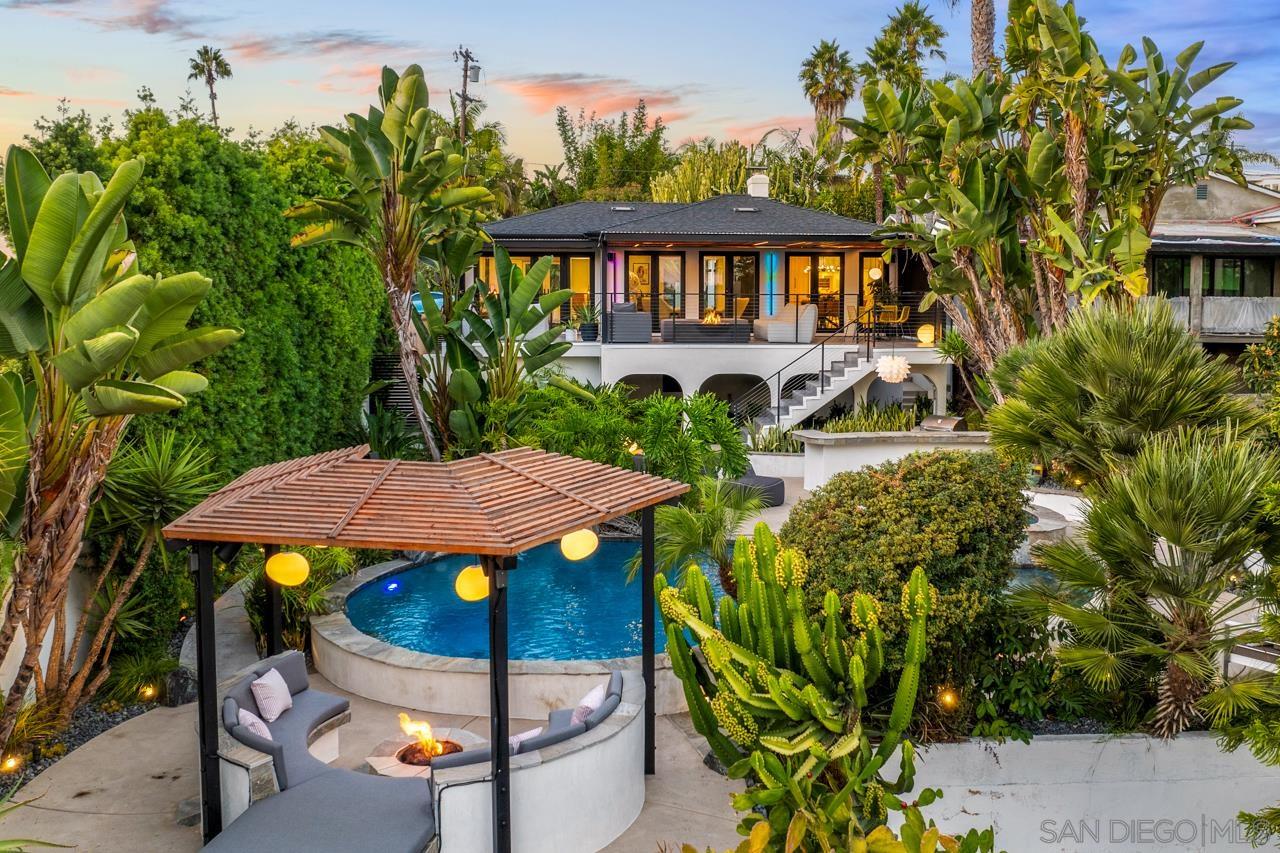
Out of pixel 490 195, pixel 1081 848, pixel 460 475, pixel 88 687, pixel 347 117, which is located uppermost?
pixel 347 117

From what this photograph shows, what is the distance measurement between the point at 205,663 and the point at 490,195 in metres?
8.41

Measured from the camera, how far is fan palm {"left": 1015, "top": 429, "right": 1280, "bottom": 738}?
764 centimetres

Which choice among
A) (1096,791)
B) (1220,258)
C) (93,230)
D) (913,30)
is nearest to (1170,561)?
(1096,791)

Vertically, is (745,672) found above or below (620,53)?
below

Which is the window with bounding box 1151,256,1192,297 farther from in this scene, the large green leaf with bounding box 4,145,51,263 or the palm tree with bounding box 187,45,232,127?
the palm tree with bounding box 187,45,232,127

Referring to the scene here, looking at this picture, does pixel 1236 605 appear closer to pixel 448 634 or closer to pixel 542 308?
pixel 448 634

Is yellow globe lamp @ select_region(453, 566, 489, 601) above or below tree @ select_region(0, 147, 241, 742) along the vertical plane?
below

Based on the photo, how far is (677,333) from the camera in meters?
25.5

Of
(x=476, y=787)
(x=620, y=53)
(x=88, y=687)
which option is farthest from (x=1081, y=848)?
(x=620, y=53)

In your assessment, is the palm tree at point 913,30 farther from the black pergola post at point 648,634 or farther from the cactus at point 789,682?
the cactus at point 789,682

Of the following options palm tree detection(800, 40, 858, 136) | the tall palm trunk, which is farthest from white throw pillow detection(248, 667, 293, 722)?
palm tree detection(800, 40, 858, 136)

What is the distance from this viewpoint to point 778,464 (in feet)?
73.8

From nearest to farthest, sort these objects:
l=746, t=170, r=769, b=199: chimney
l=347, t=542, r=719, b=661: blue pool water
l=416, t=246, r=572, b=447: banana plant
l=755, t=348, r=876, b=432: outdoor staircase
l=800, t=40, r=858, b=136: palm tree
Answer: l=347, t=542, r=719, b=661: blue pool water, l=416, t=246, r=572, b=447: banana plant, l=755, t=348, r=876, b=432: outdoor staircase, l=746, t=170, r=769, b=199: chimney, l=800, t=40, r=858, b=136: palm tree

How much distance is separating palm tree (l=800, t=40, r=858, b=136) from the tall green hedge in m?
30.9
